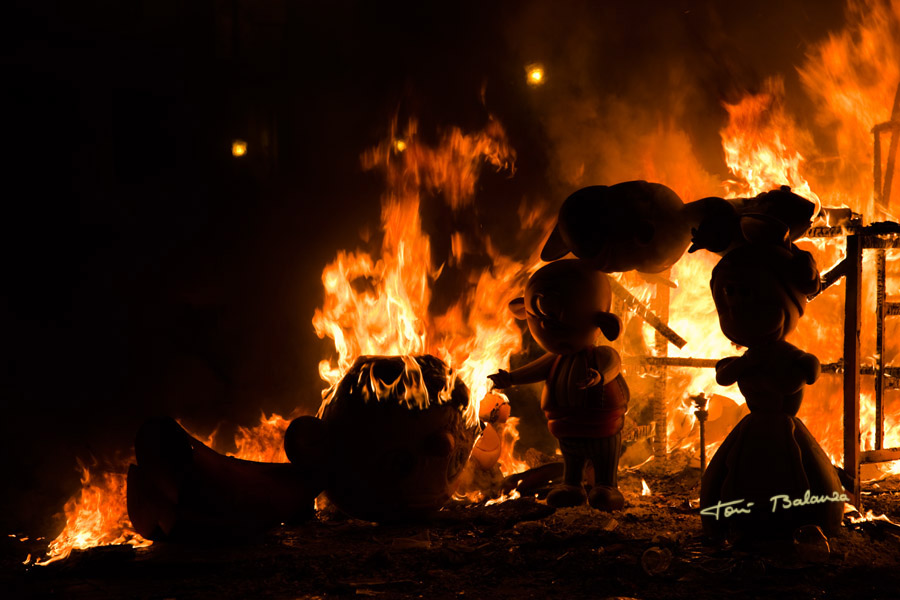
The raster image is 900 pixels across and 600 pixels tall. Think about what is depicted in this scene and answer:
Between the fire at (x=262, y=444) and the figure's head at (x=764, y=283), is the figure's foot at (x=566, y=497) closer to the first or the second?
the figure's head at (x=764, y=283)

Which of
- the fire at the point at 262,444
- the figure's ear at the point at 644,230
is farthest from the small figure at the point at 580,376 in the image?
the fire at the point at 262,444

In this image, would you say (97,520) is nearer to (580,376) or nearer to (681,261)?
(580,376)

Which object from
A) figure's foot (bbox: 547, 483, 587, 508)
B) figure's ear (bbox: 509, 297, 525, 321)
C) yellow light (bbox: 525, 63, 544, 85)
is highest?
yellow light (bbox: 525, 63, 544, 85)

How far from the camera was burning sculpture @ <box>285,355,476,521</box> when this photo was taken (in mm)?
4996

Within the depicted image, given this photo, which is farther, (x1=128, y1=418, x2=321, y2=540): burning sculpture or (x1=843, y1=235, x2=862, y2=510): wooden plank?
(x1=843, y1=235, x2=862, y2=510): wooden plank

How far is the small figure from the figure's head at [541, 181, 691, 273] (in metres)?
0.28

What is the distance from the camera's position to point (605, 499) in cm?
525

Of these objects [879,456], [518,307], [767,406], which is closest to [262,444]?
[518,307]

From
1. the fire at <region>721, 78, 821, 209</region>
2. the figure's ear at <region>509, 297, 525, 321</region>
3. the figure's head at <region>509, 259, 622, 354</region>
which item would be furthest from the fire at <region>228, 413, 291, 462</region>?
the fire at <region>721, 78, 821, 209</region>

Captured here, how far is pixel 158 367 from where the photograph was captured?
892 centimetres

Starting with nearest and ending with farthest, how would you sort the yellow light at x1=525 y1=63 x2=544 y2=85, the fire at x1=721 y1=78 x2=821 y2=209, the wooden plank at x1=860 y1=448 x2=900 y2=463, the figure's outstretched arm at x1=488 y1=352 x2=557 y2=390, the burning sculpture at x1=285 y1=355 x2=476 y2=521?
the burning sculpture at x1=285 y1=355 x2=476 y2=521, the wooden plank at x1=860 y1=448 x2=900 y2=463, the figure's outstretched arm at x1=488 y1=352 x2=557 y2=390, the fire at x1=721 y1=78 x2=821 y2=209, the yellow light at x1=525 y1=63 x2=544 y2=85

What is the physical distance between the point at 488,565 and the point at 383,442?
1.15 m

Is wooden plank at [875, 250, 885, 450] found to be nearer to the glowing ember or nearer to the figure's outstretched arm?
the figure's outstretched arm

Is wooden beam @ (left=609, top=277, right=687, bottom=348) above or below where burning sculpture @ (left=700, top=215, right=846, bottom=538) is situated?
above
